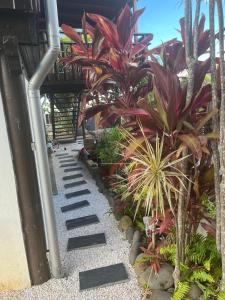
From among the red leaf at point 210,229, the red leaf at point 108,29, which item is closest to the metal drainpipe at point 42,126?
the red leaf at point 108,29

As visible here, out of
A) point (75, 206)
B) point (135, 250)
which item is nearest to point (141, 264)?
point (135, 250)

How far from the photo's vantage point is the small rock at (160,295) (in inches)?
77.2

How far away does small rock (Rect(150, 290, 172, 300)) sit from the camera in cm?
196

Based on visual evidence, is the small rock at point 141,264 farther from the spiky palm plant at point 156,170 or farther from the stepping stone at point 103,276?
the spiky palm plant at point 156,170

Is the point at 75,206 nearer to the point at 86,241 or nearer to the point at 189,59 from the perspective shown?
the point at 86,241

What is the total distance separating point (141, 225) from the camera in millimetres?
2969

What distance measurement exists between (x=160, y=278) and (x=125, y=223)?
1082 mm

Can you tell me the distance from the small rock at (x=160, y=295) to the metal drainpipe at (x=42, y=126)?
911 millimetres

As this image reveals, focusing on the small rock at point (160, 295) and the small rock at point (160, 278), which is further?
the small rock at point (160, 278)

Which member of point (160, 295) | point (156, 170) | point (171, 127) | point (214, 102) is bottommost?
point (160, 295)

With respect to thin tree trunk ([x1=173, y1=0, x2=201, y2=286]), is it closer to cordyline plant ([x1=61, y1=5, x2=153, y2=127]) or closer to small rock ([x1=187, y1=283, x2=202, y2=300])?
small rock ([x1=187, y1=283, x2=202, y2=300])

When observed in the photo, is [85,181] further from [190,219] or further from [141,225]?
[190,219]

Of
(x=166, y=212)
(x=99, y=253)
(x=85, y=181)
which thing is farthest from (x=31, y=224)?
(x=85, y=181)

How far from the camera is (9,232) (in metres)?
2.21
